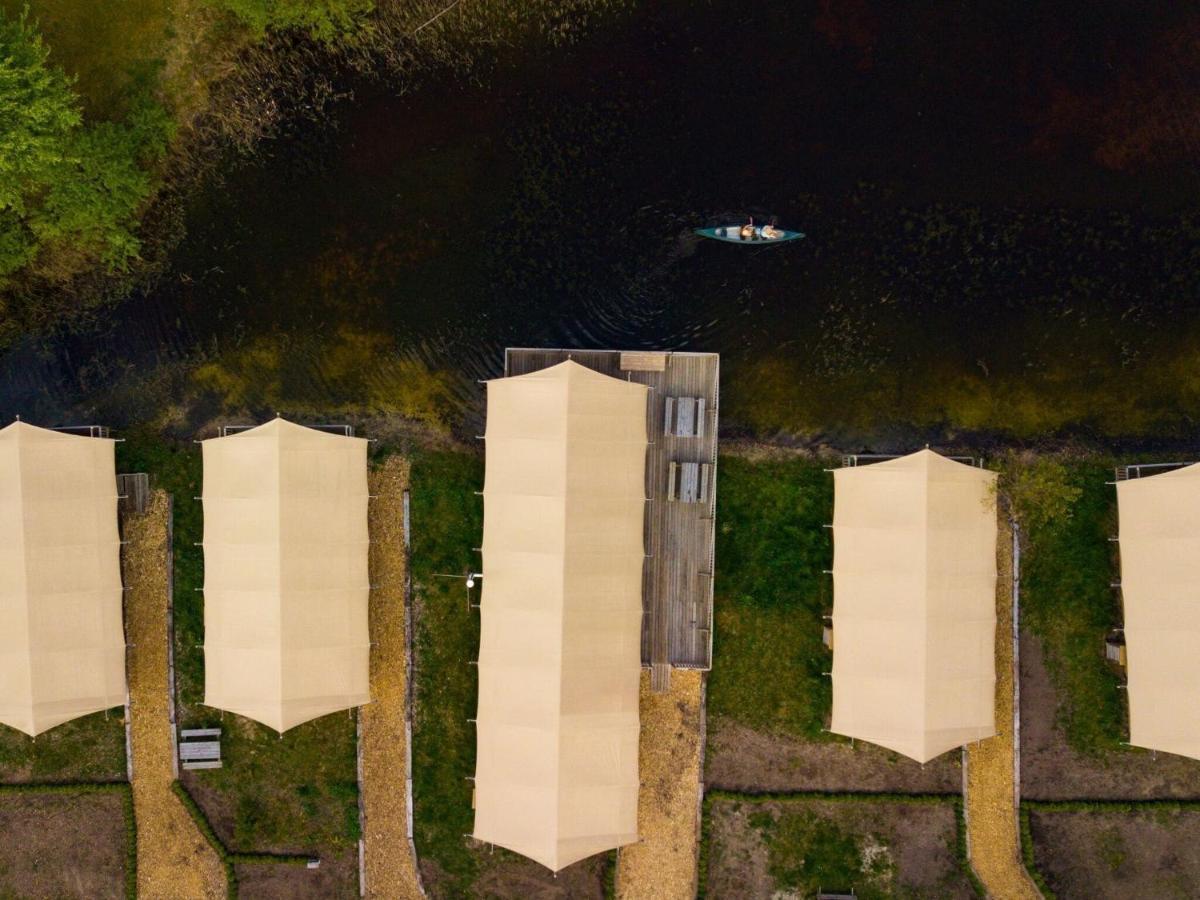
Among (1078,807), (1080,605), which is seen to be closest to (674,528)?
(1080,605)

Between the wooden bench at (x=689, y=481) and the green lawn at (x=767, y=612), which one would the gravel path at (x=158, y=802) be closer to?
the wooden bench at (x=689, y=481)

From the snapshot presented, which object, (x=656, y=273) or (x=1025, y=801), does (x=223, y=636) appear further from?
(x=1025, y=801)

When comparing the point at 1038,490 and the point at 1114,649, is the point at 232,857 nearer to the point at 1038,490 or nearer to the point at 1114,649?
the point at 1038,490

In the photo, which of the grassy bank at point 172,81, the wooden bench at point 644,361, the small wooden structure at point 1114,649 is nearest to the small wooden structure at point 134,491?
the grassy bank at point 172,81

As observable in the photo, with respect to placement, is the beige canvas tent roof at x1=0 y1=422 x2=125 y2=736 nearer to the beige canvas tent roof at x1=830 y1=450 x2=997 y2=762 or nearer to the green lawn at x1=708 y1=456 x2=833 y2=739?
the green lawn at x1=708 y1=456 x2=833 y2=739

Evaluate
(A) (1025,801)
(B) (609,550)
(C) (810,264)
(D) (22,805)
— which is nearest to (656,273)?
→ (C) (810,264)
